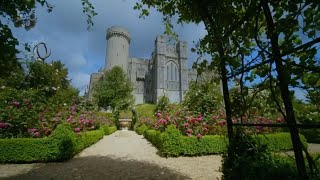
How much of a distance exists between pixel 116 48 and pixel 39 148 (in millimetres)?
58887

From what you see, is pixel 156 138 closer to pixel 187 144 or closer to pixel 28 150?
pixel 187 144

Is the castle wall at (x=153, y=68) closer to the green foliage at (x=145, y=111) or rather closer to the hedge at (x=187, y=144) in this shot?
the green foliage at (x=145, y=111)

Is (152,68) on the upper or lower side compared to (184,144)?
upper

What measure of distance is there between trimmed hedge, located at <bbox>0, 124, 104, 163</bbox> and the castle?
5406 cm

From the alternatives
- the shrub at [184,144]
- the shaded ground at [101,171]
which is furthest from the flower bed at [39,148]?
the shrub at [184,144]

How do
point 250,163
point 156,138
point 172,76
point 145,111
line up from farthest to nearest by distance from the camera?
point 172,76
point 145,111
point 156,138
point 250,163

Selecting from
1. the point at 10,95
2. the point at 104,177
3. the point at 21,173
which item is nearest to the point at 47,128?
the point at 21,173

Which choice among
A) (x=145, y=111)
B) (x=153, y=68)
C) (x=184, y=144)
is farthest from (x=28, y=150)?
(x=153, y=68)

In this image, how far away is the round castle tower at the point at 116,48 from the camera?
2461 inches

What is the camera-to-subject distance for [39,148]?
6.25 m

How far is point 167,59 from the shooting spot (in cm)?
6769

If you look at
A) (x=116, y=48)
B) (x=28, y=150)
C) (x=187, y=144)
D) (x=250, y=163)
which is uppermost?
(x=116, y=48)

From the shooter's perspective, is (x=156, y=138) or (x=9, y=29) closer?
(x=9, y=29)

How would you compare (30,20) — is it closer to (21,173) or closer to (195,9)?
(195,9)
